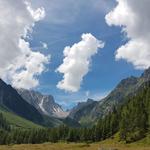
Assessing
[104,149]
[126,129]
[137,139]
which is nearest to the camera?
[104,149]

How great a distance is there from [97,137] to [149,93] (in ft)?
113

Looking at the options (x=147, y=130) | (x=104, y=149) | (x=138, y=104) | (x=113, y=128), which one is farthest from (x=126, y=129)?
(x=104, y=149)

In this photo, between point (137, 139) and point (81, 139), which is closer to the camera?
point (137, 139)

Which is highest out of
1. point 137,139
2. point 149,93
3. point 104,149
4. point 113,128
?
point 149,93

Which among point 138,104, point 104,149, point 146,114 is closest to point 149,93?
point 138,104

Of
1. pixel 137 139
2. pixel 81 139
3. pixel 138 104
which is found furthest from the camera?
pixel 81 139

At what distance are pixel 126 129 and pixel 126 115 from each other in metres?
10.1

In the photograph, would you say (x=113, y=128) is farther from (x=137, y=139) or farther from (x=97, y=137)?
(x=137, y=139)

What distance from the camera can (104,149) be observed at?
80.7 m

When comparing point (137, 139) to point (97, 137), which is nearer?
point (137, 139)

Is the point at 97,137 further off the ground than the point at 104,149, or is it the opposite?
the point at 97,137

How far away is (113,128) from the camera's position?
181 meters

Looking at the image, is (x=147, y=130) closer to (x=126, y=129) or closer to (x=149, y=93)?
(x=126, y=129)

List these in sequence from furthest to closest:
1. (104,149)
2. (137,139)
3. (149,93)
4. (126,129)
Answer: (149,93) < (126,129) < (137,139) < (104,149)
